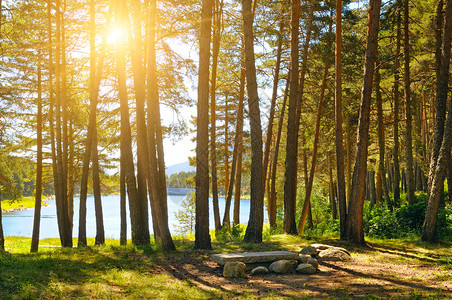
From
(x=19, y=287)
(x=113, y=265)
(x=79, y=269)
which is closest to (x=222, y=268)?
(x=113, y=265)

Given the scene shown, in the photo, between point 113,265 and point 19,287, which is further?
point 113,265

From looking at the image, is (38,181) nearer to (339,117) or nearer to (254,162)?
(254,162)

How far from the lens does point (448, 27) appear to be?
460 inches

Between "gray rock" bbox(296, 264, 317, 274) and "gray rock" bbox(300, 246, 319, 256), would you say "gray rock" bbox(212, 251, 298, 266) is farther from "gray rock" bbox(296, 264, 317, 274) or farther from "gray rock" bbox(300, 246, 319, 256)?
"gray rock" bbox(300, 246, 319, 256)

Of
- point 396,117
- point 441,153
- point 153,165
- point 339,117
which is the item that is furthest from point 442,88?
point 153,165

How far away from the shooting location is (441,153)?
1120 cm

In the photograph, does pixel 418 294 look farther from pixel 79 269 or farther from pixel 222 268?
pixel 79 269

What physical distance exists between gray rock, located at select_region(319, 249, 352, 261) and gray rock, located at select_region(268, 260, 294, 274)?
1572 millimetres

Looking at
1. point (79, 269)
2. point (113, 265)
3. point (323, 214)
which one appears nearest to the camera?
point (79, 269)

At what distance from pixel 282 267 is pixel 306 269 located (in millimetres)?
558

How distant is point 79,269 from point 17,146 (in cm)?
1344

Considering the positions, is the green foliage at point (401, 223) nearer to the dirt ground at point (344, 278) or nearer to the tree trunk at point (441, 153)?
the tree trunk at point (441, 153)

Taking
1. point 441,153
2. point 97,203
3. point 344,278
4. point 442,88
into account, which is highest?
point 442,88

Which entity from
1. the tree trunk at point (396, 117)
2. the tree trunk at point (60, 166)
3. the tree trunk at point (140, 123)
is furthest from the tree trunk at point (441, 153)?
the tree trunk at point (60, 166)
